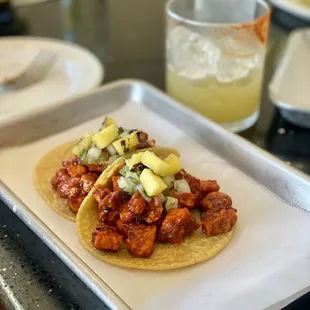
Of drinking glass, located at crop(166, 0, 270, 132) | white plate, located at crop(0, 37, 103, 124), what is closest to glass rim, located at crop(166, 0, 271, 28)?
drinking glass, located at crop(166, 0, 270, 132)

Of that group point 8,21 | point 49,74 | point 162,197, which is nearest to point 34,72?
point 49,74

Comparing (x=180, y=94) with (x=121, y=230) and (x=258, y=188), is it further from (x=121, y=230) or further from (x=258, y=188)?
(x=121, y=230)

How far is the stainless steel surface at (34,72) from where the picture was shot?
136 cm

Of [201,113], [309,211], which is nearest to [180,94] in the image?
[201,113]

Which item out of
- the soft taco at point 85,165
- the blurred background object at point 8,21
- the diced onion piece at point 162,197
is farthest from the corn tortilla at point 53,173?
the blurred background object at point 8,21

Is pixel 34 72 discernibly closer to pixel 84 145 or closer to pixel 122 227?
pixel 84 145

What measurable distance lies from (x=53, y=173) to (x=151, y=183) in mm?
236

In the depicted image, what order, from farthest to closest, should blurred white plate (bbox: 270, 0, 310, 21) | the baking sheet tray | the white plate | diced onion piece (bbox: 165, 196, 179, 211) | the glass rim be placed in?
1. blurred white plate (bbox: 270, 0, 310, 21)
2. the white plate
3. the glass rim
4. diced onion piece (bbox: 165, 196, 179, 211)
5. the baking sheet tray

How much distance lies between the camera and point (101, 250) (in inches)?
34.2

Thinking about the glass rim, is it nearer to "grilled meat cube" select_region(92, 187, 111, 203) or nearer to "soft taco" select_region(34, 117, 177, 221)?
"soft taco" select_region(34, 117, 177, 221)

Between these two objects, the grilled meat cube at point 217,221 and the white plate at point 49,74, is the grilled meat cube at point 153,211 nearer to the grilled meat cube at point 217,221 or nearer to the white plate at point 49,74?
the grilled meat cube at point 217,221

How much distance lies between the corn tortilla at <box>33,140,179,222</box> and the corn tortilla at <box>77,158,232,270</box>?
3 centimetres

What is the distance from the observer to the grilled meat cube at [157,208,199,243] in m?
0.88

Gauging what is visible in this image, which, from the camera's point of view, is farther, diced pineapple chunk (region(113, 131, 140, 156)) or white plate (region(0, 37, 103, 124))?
white plate (region(0, 37, 103, 124))
